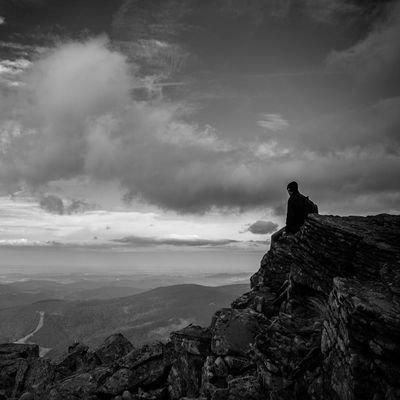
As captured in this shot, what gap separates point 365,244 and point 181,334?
58.2 ft

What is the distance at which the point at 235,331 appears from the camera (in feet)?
71.0

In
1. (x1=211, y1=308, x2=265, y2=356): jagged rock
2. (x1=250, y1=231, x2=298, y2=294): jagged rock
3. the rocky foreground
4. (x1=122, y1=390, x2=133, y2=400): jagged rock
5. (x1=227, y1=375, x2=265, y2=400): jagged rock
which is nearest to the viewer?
the rocky foreground

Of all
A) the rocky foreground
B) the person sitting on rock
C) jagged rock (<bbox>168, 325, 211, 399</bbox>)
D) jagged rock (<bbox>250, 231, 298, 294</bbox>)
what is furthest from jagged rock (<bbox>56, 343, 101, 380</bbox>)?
the person sitting on rock

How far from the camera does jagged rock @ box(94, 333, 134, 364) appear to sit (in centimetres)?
3775

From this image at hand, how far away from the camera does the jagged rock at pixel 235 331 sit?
20.4 metres

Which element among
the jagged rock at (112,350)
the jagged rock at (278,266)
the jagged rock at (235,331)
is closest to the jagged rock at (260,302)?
the jagged rock at (278,266)

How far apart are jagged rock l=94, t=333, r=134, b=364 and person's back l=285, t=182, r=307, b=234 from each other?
29.6m

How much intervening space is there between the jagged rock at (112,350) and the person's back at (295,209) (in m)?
29.6

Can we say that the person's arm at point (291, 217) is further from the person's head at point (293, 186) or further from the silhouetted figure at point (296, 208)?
the person's head at point (293, 186)

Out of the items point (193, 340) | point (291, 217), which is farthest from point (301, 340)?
point (291, 217)

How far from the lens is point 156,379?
24.7 metres

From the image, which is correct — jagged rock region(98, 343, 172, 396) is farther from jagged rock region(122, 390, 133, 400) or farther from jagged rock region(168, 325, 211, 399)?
jagged rock region(168, 325, 211, 399)

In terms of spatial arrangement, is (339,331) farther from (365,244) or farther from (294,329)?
(365,244)

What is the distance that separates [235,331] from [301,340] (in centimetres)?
683
